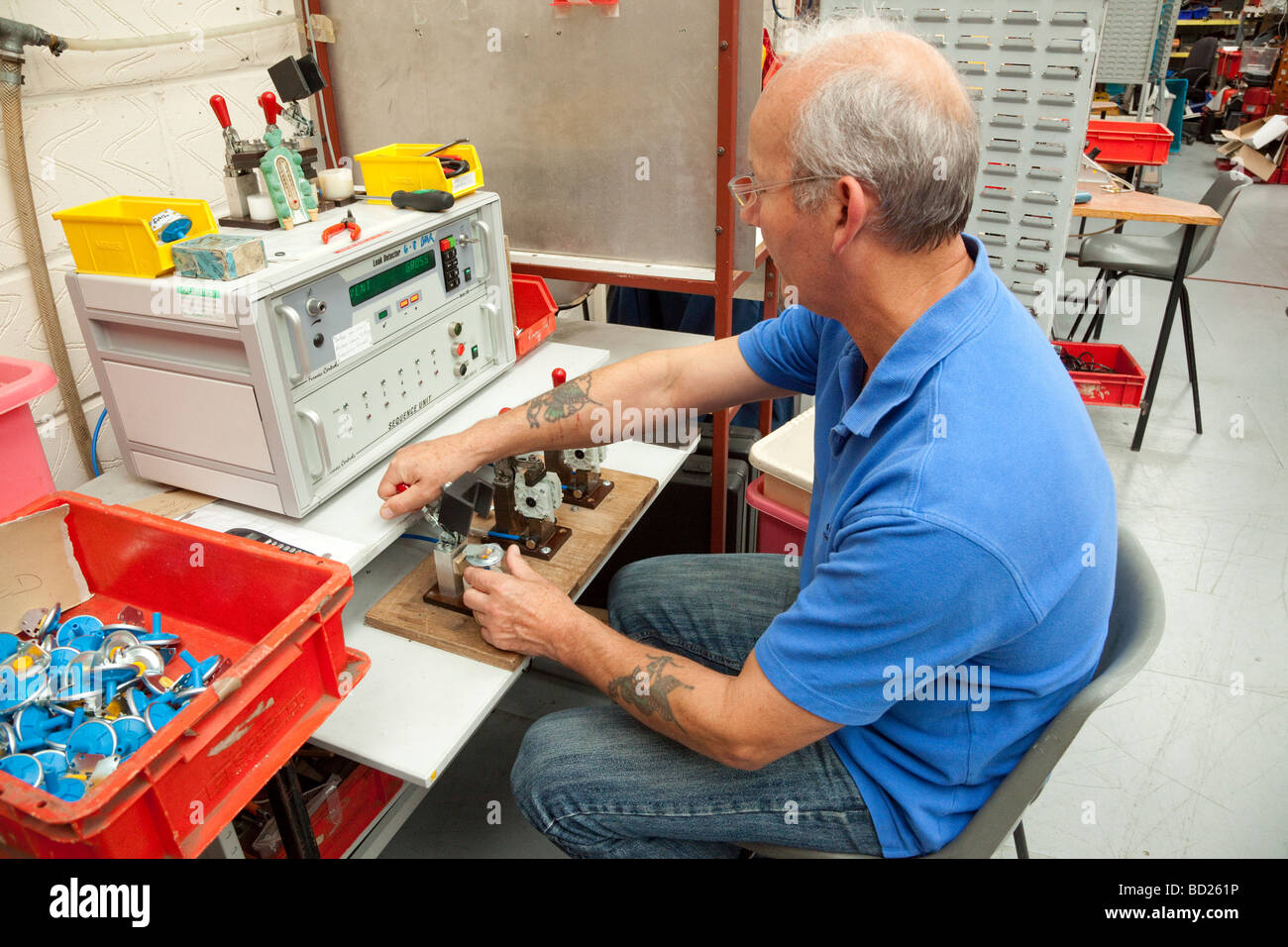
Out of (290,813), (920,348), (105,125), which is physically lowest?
(290,813)

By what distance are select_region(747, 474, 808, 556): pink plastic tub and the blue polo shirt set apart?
2.31 ft

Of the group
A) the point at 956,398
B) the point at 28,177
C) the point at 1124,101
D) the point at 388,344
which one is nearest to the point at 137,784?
the point at 388,344

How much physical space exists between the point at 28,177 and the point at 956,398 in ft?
5.14

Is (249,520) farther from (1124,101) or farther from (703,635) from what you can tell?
(1124,101)

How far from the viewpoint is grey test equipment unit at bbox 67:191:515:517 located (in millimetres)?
1133

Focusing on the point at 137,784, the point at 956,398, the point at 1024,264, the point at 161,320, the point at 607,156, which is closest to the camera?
the point at 137,784

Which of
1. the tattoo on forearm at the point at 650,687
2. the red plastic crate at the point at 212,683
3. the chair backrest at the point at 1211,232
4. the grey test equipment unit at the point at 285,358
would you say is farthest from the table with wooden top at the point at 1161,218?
the red plastic crate at the point at 212,683

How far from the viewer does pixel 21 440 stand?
1170 mm

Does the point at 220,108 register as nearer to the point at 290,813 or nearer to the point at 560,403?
the point at 560,403

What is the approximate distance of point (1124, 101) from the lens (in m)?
6.04

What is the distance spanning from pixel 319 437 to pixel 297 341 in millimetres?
146

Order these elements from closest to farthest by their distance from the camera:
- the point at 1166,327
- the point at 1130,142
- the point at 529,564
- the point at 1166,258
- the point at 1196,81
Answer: the point at 529,564 → the point at 1166,327 → the point at 1166,258 → the point at 1130,142 → the point at 1196,81

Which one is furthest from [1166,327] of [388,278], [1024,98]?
[388,278]

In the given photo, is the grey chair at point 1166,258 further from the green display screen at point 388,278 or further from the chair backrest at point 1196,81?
the chair backrest at point 1196,81
